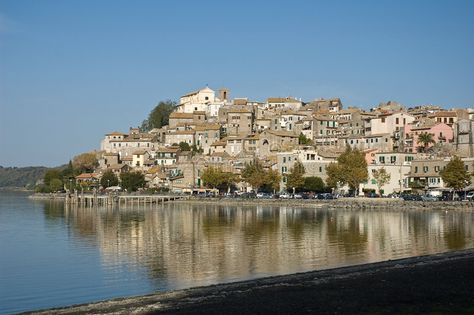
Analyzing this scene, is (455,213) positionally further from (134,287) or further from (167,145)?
(167,145)

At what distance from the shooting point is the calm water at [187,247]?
29.2 metres

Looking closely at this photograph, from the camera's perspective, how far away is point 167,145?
125m

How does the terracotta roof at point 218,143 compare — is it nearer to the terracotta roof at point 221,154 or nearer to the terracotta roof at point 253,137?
the terracotta roof at point 221,154

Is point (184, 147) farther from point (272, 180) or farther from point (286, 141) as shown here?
point (272, 180)

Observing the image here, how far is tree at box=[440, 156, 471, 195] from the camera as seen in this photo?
73.9 m

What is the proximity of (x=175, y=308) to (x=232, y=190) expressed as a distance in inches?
3222

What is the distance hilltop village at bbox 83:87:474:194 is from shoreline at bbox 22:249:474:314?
58.2 m

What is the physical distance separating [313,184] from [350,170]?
8.37m

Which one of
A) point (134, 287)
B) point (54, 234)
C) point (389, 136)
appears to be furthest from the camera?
point (389, 136)

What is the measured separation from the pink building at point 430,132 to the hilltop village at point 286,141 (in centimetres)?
14

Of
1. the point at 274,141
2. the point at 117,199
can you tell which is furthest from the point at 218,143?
the point at 117,199

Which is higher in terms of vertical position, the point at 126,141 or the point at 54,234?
the point at 126,141

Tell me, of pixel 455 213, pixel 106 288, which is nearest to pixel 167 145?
pixel 455 213

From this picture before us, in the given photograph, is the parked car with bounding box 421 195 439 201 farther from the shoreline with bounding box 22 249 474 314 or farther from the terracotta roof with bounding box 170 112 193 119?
the terracotta roof with bounding box 170 112 193 119
